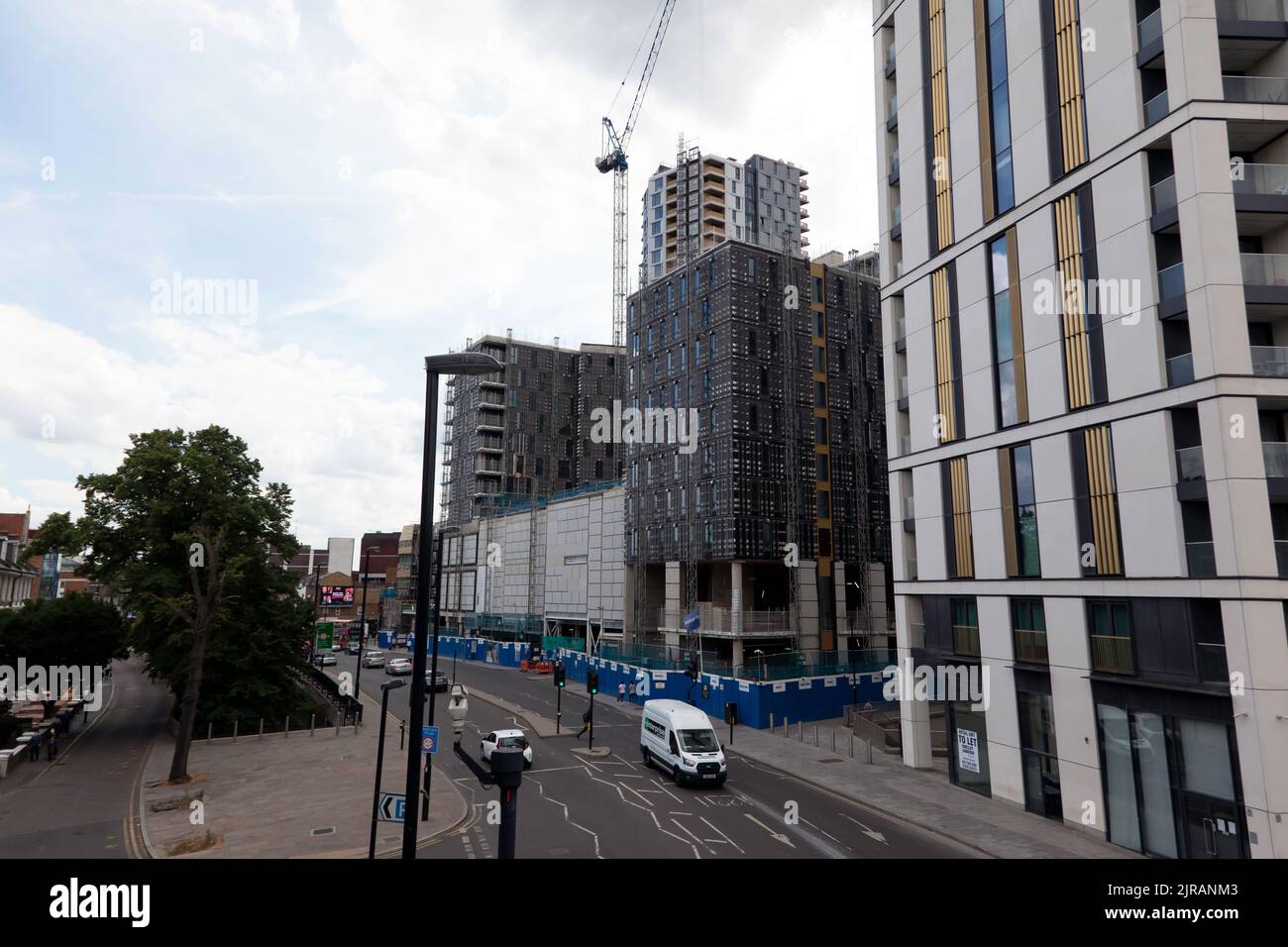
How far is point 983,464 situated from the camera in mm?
26625

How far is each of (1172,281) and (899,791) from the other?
1798cm

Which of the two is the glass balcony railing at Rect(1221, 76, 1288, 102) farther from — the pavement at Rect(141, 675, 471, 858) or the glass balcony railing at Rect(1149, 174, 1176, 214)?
the pavement at Rect(141, 675, 471, 858)

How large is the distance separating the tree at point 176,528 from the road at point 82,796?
3.56m

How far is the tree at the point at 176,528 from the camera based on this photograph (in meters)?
31.2

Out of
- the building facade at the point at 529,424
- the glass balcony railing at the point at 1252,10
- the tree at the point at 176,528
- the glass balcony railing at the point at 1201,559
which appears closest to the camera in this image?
the glass balcony railing at the point at 1201,559

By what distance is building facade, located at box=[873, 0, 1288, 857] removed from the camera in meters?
18.6

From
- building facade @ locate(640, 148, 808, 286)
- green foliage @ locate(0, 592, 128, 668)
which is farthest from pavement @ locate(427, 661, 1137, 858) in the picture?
building facade @ locate(640, 148, 808, 286)

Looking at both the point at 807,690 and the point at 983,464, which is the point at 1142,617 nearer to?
the point at 983,464

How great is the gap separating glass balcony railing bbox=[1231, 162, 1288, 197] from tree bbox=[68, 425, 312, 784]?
3563cm

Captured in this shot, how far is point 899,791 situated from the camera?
84.3 feet

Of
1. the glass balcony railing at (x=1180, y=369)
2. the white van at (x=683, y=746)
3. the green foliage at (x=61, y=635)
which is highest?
the glass balcony railing at (x=1180, y=369)
